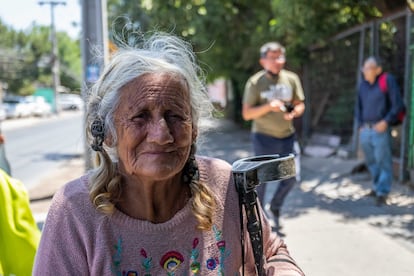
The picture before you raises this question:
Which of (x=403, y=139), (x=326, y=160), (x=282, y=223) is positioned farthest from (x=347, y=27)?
(x=282, y=223)

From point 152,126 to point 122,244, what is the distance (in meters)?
0.37

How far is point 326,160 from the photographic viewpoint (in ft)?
34.5

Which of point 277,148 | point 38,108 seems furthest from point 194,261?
point 38,108

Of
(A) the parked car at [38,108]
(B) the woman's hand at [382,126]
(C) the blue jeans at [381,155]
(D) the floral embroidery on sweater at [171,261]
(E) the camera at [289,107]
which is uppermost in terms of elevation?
(E) the camera at [289,107]

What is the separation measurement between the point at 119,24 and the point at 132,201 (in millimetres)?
830

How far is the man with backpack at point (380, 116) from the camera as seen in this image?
20.4ft

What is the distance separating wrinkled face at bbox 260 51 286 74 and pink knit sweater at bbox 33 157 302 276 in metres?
3.63

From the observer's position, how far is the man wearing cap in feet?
16.6

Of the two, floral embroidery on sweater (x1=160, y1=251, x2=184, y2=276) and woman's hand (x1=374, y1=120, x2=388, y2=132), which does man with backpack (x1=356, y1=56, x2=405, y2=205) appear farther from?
floral embroidery on sweater (x1=160, y1=251, x2=184, y2=276)

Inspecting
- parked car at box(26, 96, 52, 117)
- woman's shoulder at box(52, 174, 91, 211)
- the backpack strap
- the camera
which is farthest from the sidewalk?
parked car at box(26, 96, 52, 117)

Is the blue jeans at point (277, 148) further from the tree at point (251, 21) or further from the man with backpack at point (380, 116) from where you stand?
the tree at point (251, 21)

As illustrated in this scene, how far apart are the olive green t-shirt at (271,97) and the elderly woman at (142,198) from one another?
3469 millimetres

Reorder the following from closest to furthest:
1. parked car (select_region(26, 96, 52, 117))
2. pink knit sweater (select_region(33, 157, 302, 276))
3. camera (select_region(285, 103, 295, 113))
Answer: pink knit sweater (select_region(33, 157, 302, 276))
camera (select_region(285, 103, 295, 113))
parked car (select_region(26, 96, 52, 117))

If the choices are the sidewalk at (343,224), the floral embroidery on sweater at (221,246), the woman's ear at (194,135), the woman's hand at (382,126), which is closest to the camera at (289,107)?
the sidewalk at (343,224)
